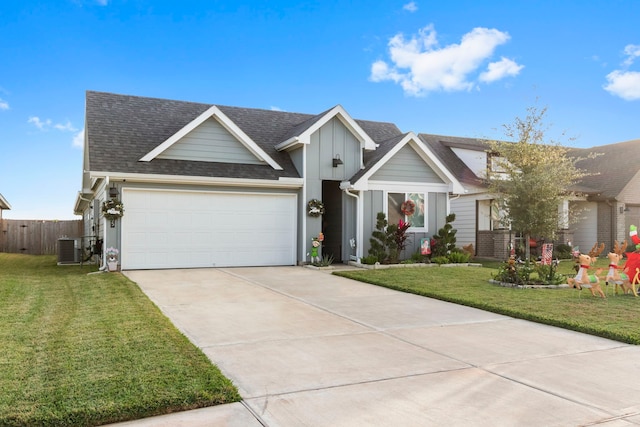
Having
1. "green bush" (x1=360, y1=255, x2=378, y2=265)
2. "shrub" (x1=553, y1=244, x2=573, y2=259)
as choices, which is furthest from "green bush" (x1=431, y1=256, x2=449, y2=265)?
"shrub" (x1=553, y1=244, x2=573, y2=259)

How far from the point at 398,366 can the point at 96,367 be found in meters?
2.77

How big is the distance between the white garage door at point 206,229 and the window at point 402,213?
3.12 m

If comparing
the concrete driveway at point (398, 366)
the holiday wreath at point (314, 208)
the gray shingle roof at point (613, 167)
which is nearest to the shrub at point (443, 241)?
the holiday wreath at point (314, 208)

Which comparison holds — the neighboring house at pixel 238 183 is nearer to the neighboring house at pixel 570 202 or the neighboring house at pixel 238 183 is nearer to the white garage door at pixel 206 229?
the white garage door at pixel 206 229

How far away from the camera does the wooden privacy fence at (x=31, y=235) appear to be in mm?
22172

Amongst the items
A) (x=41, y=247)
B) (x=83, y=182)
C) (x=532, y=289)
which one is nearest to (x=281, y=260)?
(x=532, y=289)

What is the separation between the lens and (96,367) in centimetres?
429

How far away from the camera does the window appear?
15289 millimetres

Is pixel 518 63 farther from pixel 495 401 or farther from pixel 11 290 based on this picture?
pixel 11 290

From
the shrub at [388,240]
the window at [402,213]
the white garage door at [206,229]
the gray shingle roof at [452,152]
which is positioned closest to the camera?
the white garage door at [206,229]

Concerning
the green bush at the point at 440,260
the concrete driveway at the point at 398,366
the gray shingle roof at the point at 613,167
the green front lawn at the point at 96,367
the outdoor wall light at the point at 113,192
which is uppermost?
the gray shingle roof at the point at 613,167

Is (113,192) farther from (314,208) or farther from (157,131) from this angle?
Answer: (314,208)

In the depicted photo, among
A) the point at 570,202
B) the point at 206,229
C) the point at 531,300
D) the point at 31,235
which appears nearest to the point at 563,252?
the point at 570,202

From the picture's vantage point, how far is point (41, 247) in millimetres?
22344
